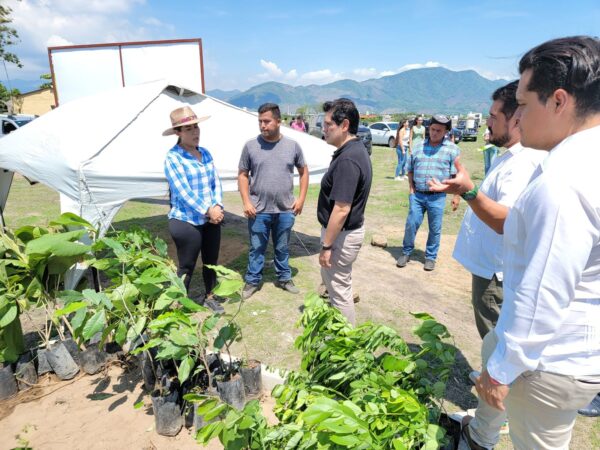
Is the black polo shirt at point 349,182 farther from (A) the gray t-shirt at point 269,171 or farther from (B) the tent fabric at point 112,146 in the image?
(B) the tent fabric at point 112,146

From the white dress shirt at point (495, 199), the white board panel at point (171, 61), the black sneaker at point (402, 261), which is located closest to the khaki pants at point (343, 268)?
the white dress shirt at point (495, 199)

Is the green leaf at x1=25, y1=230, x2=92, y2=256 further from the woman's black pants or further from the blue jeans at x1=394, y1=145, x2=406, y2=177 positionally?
the blue jeans at x1=394, y1=145, x2=406, y2=177

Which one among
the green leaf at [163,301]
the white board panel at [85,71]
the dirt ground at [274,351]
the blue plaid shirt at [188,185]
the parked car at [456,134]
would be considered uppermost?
the white board panel at [85,71]

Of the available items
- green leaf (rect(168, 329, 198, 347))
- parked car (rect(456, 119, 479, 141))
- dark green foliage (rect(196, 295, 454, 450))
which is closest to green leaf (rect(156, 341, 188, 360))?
green leaf (rect(168, 329, 198, 347))

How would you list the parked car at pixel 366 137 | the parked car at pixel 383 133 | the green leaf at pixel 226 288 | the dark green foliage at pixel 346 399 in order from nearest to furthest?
1. the dark green foliage at pixel 346 399
2. the green leaf at pixel 226 288
3. the parked car at pixel 366 137
4. the parked car at pixel 383 133

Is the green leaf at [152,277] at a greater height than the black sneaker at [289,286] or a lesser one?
greater

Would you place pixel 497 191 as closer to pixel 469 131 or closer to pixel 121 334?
pixel 121 334

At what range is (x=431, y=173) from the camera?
4590 millimetres

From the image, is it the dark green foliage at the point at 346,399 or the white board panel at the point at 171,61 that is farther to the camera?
the white board panel at the point at 171,61

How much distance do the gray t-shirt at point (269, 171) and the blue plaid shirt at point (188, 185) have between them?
1.76ft

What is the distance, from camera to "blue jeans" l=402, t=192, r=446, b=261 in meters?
4.71

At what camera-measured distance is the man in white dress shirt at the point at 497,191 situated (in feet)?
6.69

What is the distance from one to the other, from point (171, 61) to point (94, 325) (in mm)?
5067

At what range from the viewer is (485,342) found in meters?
1.73
